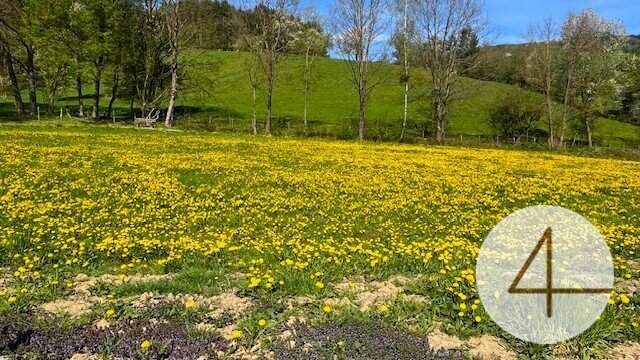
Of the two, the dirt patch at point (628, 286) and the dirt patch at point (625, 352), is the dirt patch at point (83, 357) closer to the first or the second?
the dirt patch at point (625, 352)

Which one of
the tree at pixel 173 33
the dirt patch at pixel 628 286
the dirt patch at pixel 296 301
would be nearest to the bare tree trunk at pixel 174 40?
the tree at pixel 173 33

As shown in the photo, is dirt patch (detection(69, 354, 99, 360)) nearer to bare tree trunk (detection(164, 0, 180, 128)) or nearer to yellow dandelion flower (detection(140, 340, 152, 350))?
yellow dandelion flower (detection(140, 340, 152, 350))

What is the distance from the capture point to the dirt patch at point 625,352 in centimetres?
587

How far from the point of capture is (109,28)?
5734cm

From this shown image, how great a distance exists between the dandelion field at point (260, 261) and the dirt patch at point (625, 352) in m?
0.04

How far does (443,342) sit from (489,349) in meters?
0.53

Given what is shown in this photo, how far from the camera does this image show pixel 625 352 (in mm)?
5980

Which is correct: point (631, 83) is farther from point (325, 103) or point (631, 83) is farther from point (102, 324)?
point (102, 324)

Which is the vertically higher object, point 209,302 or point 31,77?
point 31,77

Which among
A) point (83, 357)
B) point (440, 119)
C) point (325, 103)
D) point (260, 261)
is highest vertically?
point (325, 103)

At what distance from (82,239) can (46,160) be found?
42.6 feet

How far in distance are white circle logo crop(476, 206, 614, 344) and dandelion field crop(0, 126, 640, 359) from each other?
0.61ft

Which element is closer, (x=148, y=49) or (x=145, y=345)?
(x=145, y=345)

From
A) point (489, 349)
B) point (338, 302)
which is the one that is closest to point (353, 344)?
point (338, 302)
